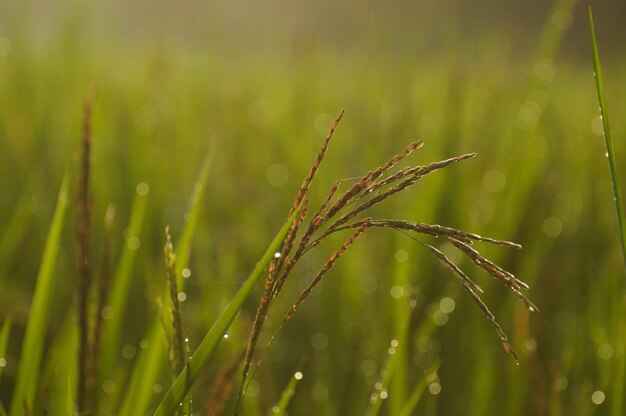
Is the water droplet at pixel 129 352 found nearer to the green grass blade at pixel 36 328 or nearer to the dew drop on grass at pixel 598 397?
the green grass blade at pixel 36 328

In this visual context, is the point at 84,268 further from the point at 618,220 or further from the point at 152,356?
the point at 618,220

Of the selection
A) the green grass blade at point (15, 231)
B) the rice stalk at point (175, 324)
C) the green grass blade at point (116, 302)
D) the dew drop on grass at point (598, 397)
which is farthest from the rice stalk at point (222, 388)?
the green grass blade at point (15, 231)

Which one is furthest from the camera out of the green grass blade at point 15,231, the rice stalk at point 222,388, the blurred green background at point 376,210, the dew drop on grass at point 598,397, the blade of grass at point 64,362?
the green grass blade at point 15,231

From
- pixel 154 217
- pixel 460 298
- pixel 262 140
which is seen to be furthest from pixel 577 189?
pixel 154 217

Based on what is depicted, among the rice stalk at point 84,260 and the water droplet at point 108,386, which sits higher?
the rice stalk at point 84,260

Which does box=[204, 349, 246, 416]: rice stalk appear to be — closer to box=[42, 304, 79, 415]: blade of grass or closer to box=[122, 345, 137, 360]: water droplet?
box=[42, 304, 79, 415]: blade of grass

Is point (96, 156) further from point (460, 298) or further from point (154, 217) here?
point (460, 298)

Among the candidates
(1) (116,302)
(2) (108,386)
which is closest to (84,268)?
(1) (116,302)
